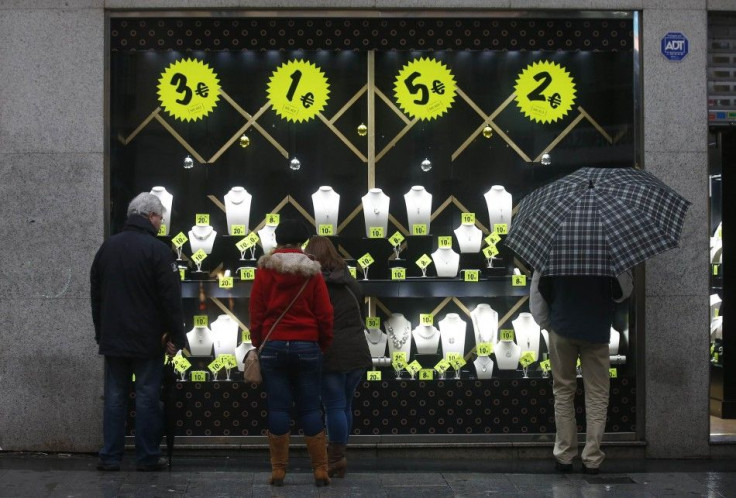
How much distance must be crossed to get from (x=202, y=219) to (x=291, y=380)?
2214 mm

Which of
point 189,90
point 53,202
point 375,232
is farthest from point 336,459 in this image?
point 189,90

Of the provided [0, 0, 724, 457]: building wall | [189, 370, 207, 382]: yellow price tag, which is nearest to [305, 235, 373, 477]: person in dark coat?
[189, 370, 207, 382]: yellow price tag

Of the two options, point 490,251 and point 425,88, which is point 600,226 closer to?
point 490,251

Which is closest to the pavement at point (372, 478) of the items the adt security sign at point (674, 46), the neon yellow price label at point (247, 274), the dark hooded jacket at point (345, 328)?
the dark hooded jacket at point (345, 328)

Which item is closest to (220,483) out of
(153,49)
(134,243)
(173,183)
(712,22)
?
(134,243)

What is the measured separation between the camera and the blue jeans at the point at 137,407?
8.03 metres

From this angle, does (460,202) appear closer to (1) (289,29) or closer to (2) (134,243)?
(1) (289,29)

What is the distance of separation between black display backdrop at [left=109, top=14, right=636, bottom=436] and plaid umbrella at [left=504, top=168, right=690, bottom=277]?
4.20 ft

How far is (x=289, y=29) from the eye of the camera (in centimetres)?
914

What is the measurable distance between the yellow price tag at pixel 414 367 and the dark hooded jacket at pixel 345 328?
→ 1.42m

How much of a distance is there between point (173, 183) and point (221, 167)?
1.31ft

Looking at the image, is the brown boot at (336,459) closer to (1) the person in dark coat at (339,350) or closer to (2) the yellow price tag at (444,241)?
(1) the person in dark coat at (339,350)

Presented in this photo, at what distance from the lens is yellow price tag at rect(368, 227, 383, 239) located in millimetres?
9211

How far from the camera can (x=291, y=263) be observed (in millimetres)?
7336
